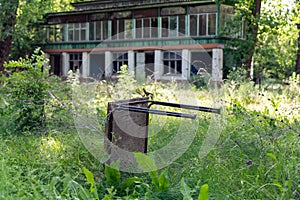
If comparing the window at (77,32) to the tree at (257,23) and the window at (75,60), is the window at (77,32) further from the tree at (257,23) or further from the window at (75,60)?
the tree at (257,23)

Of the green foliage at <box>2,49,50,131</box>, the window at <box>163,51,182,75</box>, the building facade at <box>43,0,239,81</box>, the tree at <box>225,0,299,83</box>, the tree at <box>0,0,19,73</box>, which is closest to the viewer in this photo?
the green foliage at <box>2,49,50,131</box>

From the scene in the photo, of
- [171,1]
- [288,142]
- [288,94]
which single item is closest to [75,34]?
[171,1]

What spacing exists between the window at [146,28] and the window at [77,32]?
499 centimetres

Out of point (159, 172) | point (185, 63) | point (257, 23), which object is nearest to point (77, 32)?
point (185, 63)

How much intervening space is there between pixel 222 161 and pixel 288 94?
23.0 feet

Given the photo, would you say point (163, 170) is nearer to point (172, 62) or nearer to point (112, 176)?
point (112, 176)

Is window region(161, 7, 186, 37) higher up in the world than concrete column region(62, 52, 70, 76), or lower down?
higher up

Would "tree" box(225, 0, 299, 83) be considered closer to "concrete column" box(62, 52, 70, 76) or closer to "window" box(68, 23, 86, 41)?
"window" box(68, 23, 86, 41)

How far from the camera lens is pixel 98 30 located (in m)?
32.0

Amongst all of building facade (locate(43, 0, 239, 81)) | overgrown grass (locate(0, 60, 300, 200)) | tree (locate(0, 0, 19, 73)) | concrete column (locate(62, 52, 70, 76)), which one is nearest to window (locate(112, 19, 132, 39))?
building facade (locate(43, 0, 239, 81))

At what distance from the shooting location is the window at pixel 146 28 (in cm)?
2864

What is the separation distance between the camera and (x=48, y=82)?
25.6ft

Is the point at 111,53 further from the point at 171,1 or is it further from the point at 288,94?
the point at 288,94

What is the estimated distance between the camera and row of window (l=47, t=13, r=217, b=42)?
26266mm
